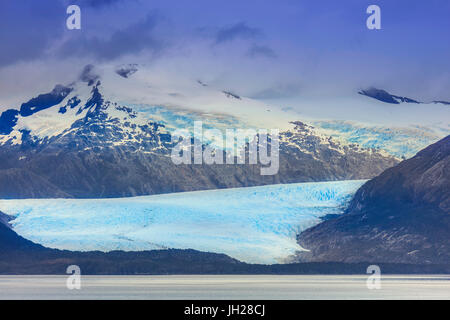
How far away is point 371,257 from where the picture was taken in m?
115

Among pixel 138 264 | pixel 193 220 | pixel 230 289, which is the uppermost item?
pixel 193 220

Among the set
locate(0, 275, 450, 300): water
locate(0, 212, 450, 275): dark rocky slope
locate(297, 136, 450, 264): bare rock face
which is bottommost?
locate(0, 275, 450, 300): water

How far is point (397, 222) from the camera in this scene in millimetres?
121938

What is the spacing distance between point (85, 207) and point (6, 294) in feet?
124

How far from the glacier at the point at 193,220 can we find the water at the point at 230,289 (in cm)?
609

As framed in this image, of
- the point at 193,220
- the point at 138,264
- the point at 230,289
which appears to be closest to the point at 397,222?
the point at 193,220

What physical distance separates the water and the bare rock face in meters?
17.9

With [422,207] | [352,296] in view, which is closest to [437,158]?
[422,207]

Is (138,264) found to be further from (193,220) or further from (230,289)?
(230,289)

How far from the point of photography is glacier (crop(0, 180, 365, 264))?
102000mm

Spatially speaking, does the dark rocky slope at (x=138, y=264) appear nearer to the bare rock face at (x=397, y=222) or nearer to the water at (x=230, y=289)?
the bare rock face at (x=397, y=222)

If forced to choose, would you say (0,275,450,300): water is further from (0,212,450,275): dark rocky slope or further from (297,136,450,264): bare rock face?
(297,136,450,264): bare rock face

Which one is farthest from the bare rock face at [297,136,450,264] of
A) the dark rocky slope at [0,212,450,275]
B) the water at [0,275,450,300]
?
the water at [0,275,450,300]

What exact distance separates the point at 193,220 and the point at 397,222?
25127 millimetres
